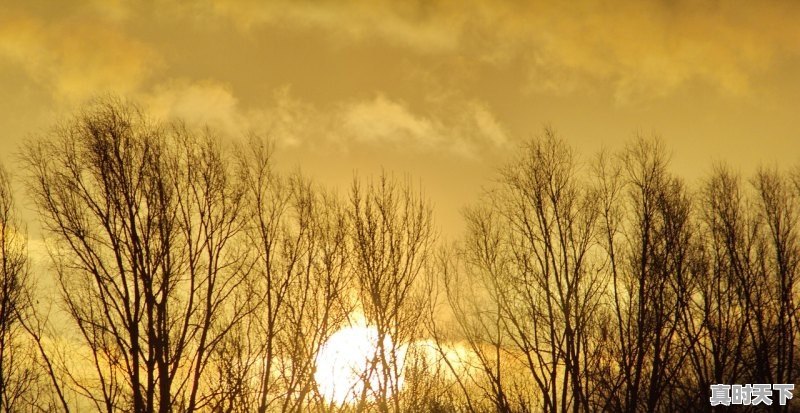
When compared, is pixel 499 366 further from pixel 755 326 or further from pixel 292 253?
pixel 755 326

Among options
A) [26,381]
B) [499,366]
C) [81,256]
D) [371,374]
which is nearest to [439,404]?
[499,366]

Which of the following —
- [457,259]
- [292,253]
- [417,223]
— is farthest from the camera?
[457,259]

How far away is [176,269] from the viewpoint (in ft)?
42.0

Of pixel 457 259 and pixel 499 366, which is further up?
pixel 457 259

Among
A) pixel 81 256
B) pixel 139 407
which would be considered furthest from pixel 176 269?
pixel 139 407

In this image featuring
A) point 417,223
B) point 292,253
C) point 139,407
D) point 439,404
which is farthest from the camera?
point 439,404

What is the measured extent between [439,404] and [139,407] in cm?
1814

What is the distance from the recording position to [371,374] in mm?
16203

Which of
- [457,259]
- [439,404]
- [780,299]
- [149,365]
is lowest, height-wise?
[439,404]

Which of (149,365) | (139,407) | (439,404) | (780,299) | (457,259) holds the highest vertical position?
(457,259)

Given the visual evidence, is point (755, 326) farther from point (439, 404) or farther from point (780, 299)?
point (439, 404)

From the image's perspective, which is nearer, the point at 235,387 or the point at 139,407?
the point at 139,407

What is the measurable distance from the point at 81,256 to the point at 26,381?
9.33 m

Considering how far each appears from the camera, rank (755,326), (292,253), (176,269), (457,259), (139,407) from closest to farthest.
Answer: (139,407) → (176,269) → (292,253) → (457,259) → (755,326)
